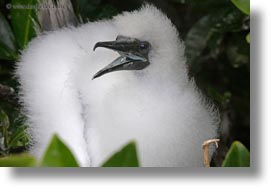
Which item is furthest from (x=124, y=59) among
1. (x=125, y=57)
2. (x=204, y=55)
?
(x=204, y=55)

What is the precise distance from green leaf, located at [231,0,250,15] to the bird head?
153mm

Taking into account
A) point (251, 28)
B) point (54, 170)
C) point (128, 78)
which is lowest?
point (54, 170)

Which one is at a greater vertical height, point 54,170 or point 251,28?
point 251,28

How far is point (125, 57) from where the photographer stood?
3.68ft

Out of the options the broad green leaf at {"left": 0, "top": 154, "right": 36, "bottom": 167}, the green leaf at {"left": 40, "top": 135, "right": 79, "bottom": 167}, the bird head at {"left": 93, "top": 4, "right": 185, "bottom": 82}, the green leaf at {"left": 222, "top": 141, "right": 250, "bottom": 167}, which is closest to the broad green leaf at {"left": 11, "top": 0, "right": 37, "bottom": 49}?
the bird head at {"left": 93, "top": 4, "right": 185, "bottom": 82}

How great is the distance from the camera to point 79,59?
115cm

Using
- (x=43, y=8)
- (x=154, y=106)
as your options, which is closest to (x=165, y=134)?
(x=154, y=106)

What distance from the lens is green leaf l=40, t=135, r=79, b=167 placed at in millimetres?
804

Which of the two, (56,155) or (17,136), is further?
(17,136)

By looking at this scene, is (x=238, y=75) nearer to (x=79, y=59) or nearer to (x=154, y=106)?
(x=154, y=106)

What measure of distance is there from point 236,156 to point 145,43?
323mm

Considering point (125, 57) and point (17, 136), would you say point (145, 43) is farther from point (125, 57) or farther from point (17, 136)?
point (17, 136)

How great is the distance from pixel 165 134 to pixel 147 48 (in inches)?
7.9

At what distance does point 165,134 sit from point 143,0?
1.02ft
